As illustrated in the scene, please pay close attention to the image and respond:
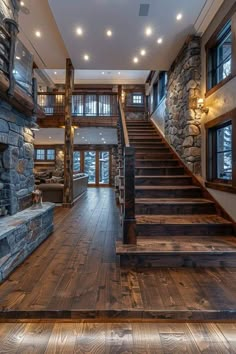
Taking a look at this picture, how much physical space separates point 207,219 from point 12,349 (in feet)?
9.48

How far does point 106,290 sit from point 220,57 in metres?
4.07

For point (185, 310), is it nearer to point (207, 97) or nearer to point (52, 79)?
point (207, 97)

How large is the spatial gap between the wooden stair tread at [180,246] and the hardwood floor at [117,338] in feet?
3.13

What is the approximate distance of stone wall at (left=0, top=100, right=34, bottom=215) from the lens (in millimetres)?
3139

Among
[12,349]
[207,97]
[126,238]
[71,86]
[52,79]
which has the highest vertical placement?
[52,79]

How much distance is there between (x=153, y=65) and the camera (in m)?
6.54

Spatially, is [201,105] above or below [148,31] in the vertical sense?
below

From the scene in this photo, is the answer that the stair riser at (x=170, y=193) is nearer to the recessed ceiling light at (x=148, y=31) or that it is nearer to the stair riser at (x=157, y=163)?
the stair riser at (x=157, y=163)

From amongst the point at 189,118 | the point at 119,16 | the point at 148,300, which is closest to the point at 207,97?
the point at 189,118

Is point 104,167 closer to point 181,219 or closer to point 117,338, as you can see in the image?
point 181,219

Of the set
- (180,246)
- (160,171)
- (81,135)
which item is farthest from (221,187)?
(81,135)

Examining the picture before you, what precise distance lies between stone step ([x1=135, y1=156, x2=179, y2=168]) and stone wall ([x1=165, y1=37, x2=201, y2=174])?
26 cm

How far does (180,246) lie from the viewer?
2936mm

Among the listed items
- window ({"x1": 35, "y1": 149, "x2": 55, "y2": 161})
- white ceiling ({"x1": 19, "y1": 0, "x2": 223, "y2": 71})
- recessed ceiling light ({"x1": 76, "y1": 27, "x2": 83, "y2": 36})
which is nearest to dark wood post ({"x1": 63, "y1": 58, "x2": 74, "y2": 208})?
white ceiling ({"x1": 19, "y1": 0, "x2": 223, "y2": 71})
